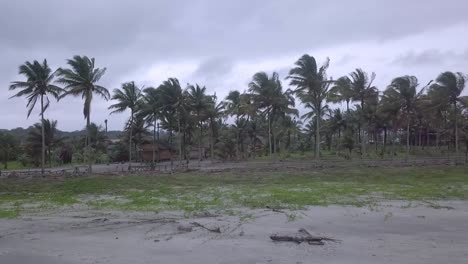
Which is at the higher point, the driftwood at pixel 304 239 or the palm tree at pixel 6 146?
the palm tree at pixel 6 146

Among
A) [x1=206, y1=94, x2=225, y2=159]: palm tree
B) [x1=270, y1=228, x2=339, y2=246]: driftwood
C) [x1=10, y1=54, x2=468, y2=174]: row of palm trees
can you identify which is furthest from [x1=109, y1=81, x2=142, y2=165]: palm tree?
[x1=270, y1=228, x2=339, y2=246]: driftwood

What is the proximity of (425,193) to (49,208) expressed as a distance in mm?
18541

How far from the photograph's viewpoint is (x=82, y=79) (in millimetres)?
→ 41469

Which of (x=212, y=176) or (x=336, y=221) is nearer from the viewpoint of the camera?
(x=336, y=221)

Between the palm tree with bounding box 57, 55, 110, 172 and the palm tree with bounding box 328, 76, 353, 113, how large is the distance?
Answer: 24.9 metres

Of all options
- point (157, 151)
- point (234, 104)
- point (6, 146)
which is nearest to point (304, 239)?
point (234, 104)

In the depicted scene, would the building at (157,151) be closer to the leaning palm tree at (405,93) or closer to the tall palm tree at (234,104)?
the tall palm tree at (234,104)

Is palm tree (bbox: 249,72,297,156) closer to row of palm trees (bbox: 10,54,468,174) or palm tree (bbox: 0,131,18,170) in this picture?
row of palm trees (bbox: 10,54,468,174)

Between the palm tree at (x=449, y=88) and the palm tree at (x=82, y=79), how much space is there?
35.9 metres

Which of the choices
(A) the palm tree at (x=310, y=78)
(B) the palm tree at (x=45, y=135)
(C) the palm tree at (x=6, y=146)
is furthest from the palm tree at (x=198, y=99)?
(C) the palm tree at (x=6, y=146)

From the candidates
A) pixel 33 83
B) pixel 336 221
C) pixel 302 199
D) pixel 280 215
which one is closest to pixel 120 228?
pixel 280 215

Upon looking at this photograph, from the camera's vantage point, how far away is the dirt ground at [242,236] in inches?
403

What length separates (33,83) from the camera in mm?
43000

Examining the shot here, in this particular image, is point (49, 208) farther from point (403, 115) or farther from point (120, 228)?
point (403, 115)
